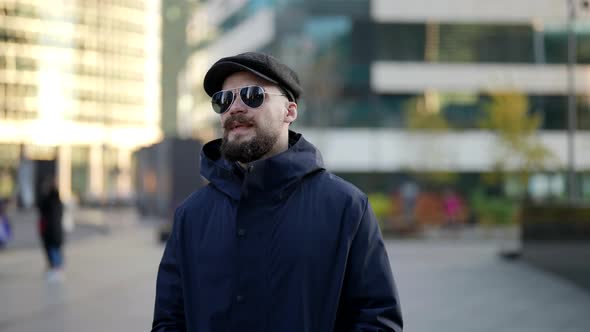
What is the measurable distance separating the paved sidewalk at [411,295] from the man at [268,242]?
22.3ft

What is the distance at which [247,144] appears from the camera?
2729mm

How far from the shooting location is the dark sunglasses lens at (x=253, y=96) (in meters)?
2.76

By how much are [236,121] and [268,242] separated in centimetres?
42

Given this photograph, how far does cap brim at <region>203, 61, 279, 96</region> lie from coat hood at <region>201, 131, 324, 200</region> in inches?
10.1

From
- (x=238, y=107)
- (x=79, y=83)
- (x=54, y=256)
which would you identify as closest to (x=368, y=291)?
(x=238, y=107)

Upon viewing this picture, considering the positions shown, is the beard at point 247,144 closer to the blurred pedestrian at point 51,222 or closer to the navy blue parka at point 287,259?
the navy blue parka at point 287,259

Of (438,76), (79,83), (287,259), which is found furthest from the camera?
(79,83)

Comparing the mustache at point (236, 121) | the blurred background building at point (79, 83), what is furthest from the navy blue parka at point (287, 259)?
the blurred background building at point (79, 83)

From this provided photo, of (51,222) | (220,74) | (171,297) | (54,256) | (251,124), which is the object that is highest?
(220,74)

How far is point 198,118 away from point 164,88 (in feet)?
82.6

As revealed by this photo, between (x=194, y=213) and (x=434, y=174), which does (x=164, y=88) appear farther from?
(x=194, y=213)

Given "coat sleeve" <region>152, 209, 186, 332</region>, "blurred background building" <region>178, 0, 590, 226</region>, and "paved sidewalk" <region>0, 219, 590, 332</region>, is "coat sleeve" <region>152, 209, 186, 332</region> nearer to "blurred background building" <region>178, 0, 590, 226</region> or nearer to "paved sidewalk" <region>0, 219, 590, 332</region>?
"paved sidewalk" <region>0, 219, 590, 332</region>

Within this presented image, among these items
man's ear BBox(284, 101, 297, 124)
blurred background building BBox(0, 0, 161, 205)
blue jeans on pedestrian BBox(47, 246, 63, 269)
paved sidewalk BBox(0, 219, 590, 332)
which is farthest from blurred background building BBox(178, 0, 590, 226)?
blurred background building BBox(0, 0, 161, 205)

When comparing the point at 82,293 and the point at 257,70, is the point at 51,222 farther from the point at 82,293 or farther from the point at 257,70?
the point at 257,70
